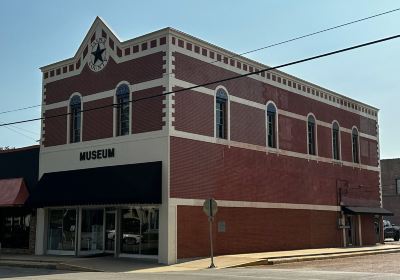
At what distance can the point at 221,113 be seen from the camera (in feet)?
90.7

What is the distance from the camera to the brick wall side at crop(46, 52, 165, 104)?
2523 cm

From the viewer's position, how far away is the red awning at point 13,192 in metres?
28.4

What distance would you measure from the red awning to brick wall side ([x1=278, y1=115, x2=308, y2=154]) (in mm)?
13827

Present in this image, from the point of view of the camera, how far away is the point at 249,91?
29.3 m

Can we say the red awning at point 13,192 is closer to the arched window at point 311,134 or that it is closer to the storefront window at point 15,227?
the storefront window at point 15,227

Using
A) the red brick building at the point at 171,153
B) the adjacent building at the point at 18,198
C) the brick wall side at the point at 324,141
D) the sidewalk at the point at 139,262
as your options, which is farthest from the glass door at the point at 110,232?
the brick wall side at the point at 324,141

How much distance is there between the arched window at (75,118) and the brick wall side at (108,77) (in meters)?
0.45

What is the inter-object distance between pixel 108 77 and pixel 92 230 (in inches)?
286

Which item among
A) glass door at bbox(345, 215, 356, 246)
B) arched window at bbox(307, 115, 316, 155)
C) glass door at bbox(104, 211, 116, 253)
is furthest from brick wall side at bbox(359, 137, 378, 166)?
glass door at bbox(104, 211, 116, 253)

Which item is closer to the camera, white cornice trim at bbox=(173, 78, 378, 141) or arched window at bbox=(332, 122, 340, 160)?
white cornice trim at bbox=(173, 78, 378, 141)

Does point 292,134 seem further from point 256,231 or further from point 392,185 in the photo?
point 392,185

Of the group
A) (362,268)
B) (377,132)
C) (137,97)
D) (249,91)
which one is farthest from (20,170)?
(377,132)

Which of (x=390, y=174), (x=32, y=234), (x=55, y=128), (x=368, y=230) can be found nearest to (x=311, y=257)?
(x=368, y=230)

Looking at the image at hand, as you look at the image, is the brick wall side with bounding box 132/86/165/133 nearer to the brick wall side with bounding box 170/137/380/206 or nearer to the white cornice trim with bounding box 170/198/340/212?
the brick wall side with bounding box 170/137/380/206
